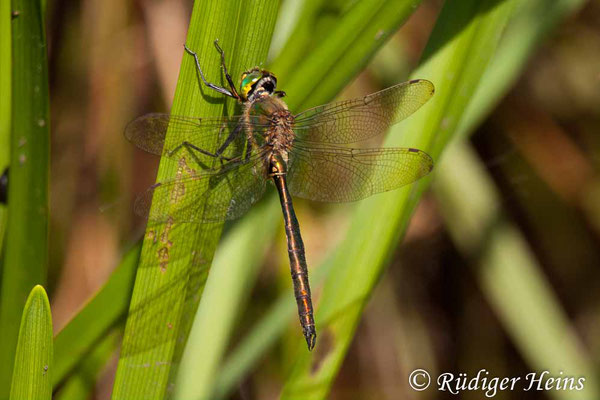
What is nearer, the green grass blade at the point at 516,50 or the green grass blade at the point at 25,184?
the green grass blade at the point at 25,184

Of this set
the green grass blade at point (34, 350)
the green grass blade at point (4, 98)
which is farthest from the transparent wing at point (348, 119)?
the green grass blade at point (34, 350)

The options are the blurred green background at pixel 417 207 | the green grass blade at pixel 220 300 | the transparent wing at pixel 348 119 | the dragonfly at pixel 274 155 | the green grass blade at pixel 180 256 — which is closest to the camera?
the green grass blade at pixel 180 256

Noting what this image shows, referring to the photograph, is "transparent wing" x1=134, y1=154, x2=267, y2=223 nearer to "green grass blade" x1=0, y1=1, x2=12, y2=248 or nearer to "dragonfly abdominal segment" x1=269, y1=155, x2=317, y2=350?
"dragonfly abdominal segment" x1=269, y1=155, x2=317, y2=350

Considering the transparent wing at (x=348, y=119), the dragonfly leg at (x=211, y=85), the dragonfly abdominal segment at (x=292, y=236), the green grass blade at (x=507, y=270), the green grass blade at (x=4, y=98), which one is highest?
the green grass blade at (x=4, y=98)

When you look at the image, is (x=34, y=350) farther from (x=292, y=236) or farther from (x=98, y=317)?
(x=292, y=236)

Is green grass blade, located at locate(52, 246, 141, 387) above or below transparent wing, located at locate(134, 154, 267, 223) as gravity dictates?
below

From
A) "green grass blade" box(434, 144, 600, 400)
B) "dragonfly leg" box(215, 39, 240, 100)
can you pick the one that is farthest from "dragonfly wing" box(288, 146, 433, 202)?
"green grass blade" box(434, 144, 600, 400)

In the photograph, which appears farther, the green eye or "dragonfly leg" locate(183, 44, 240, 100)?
the green eye

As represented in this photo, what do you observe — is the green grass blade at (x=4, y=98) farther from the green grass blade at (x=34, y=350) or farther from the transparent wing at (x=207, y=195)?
the green grass blade at (x=34, y=350)
